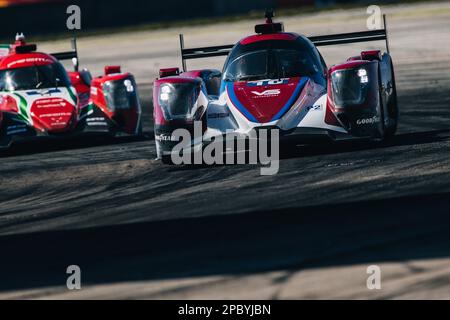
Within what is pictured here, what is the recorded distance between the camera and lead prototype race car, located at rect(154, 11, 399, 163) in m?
14.4

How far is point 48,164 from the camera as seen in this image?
54.0ft

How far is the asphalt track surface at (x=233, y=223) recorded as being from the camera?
899cm

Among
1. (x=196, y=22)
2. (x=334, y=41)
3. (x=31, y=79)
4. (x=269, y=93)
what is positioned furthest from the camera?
(x=196, y=22)

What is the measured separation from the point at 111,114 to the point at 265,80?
3.59 meters

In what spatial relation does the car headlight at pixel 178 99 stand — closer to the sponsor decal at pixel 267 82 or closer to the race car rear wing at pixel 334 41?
the sponsor decal at pixel 267 82

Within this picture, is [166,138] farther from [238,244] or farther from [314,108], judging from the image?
[238,244]

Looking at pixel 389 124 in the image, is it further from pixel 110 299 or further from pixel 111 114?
pixel 110 299

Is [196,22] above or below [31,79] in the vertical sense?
above

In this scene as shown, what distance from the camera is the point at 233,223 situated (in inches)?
430

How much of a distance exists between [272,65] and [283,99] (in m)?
1.03

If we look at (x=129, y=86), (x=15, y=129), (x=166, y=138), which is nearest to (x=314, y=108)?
(x=166, y=138)

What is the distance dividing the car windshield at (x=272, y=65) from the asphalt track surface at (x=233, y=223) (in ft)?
3.33

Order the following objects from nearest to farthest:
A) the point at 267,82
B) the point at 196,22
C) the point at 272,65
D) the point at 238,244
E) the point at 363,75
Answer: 1. the point at 238,244
2. the point at 363,75
3. the point at 267,82
4. the point at 272,65
5. the point at 196,22
